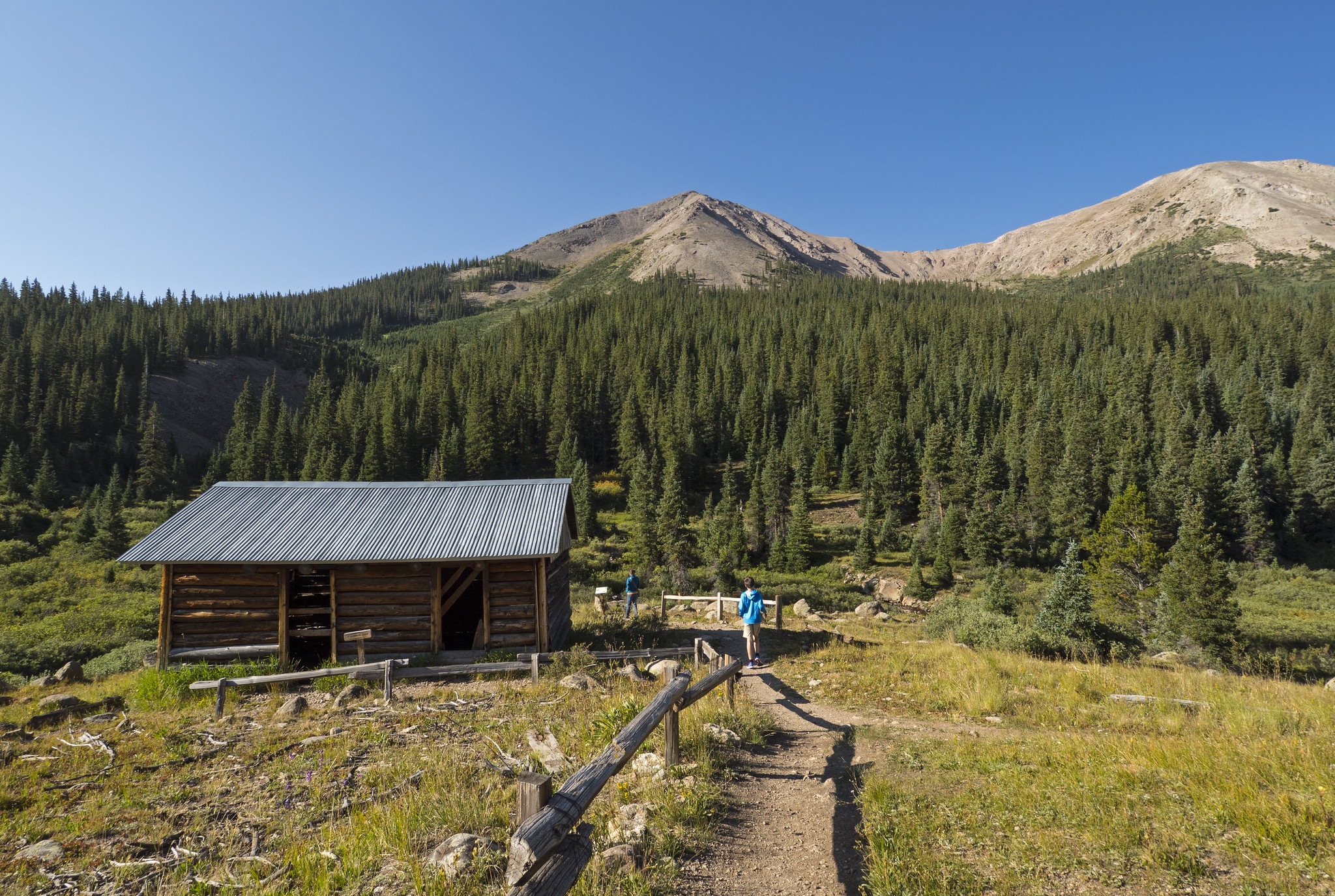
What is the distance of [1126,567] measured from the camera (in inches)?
1483

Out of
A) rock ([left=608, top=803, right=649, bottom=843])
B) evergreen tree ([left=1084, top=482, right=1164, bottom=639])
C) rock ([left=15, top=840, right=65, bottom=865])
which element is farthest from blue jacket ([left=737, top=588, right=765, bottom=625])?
evergreen tree ([left=1084, top=482, right=1164, bottom=639])

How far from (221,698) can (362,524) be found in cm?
597

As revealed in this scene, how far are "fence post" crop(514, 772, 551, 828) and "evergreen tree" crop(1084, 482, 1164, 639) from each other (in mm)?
37212

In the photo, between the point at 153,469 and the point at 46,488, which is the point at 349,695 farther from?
the point at 153,469

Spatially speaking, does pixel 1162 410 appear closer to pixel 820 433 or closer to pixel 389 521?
pixel 820 433

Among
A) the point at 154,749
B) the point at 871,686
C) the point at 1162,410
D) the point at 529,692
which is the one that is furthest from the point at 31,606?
the point at 1162,410

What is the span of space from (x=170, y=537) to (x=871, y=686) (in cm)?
1966

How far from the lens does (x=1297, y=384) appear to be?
78.1 m

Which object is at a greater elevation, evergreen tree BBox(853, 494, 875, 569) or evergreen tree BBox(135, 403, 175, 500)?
evergreen tree BBox(135, 403, 175, 500)

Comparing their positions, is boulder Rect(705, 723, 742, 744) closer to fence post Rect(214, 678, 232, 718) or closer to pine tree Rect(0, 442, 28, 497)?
fence post Rect(214, 678, 232, 718)

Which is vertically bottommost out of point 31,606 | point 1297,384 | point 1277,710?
point 31,606

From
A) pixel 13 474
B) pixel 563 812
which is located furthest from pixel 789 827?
pixel 13 474

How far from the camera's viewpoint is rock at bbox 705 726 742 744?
27.8 ft

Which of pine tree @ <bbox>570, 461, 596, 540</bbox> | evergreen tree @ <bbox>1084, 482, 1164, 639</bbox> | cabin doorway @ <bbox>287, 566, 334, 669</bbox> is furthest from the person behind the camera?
pine tree @ <bbox>570, 461, 596, 540</bbox>
